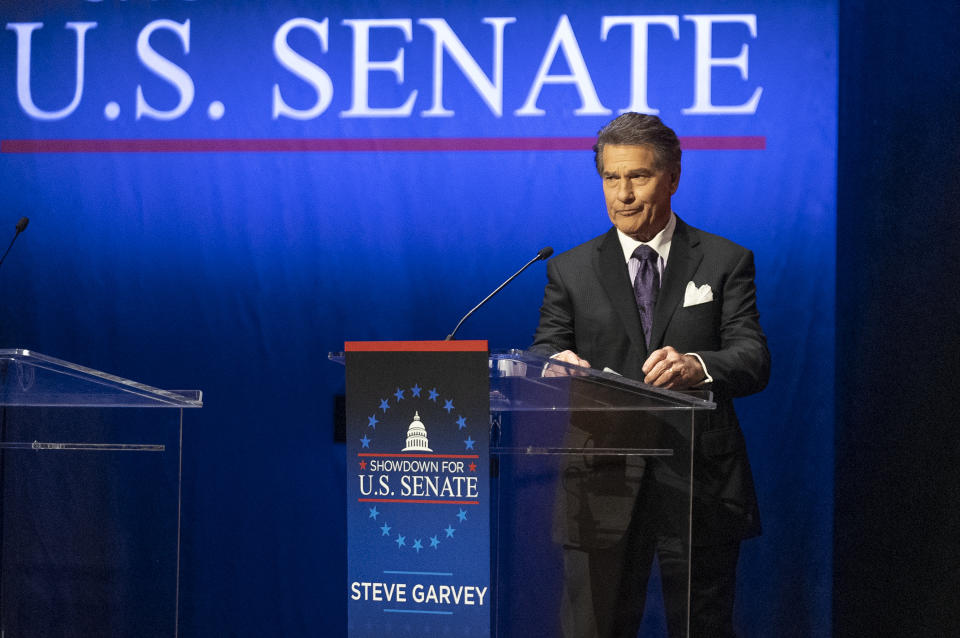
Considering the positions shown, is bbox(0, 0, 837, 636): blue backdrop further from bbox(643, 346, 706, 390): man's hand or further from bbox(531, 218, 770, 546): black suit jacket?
bbox(643, 346, 706, 390): man's hand

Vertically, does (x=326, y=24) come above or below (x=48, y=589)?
above

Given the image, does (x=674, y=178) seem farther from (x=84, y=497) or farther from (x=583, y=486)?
(x=84, y=497)

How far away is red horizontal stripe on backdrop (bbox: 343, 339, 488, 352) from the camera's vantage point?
198cm

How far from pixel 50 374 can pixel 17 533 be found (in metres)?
0.40

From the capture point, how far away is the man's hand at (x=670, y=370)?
91.8 inches

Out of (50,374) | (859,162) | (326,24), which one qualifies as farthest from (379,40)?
(50,374)

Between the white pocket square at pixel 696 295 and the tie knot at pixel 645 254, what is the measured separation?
184 millimetres

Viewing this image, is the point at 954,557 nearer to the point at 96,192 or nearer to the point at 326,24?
the point at 326,24

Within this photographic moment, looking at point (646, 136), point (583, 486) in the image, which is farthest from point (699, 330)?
point (583, 486)

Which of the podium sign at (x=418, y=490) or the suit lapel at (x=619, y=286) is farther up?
the suit lapel at (x=619, y=286)

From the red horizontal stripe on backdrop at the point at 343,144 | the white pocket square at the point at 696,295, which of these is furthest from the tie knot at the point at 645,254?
the red horizontal stripe on backdrop at the point at 343,144

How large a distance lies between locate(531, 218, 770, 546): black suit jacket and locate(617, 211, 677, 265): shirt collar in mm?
33

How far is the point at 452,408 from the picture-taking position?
1.97 m

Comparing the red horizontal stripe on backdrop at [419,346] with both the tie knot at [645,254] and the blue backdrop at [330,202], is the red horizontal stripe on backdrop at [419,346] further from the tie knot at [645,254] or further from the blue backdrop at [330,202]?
the blue backdrop at [330,202]
